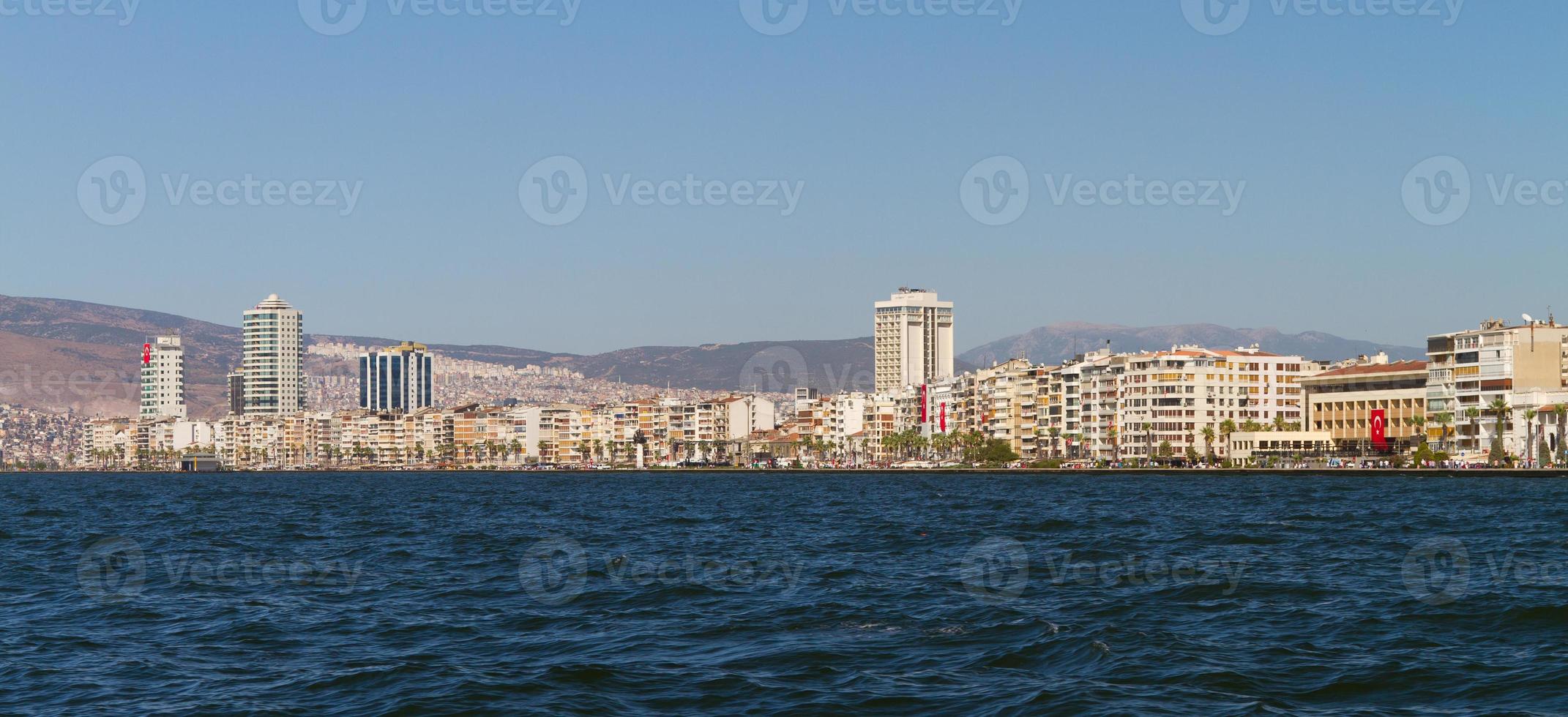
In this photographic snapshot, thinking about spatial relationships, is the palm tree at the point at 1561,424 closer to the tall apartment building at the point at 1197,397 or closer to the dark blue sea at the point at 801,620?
the tall apartment building at the point at 1197,397

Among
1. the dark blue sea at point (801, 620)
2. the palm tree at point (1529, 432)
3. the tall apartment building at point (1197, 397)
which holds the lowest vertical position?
the dark blue sea at point (801, 620)

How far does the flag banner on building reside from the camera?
162 m

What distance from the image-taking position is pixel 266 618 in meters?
27.4

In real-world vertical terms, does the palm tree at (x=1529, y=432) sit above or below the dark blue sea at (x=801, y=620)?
above

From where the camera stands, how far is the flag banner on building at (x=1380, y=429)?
162250 millimetres

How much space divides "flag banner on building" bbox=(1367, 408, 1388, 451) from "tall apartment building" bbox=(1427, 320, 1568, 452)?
7.20 m

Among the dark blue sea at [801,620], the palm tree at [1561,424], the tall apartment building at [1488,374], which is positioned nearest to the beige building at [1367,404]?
the tall apartment building at [1488,374]

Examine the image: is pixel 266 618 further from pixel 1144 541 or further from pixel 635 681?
pixel 1144 541

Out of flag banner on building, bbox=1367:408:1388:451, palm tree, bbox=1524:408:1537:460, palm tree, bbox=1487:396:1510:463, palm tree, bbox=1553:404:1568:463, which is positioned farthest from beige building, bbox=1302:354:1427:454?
palm tree, bbox=1553:404:1568:463

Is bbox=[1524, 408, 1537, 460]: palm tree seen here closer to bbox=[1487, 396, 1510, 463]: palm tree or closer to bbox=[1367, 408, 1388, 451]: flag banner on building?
bbox=[1487, 396, 1510, 463]: palm tree

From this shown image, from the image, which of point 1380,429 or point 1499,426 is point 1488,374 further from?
point 1380,429

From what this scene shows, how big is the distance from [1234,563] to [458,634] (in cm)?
1822

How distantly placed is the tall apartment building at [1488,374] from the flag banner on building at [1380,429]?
7198 millimetres

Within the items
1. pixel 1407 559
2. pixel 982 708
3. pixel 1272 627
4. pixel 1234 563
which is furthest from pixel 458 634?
pixel 1407 559
